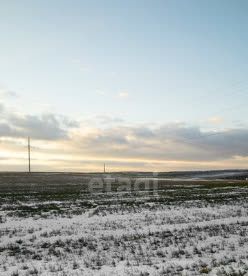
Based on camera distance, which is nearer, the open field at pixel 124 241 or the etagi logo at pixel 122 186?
the open field at pixel 124 241

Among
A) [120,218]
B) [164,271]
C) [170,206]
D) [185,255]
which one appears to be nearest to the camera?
[164,271]

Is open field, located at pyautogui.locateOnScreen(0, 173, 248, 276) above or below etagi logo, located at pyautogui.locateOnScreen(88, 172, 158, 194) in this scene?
above

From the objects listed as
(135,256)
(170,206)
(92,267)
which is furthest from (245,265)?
(170,206)

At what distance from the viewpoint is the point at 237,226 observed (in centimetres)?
2175

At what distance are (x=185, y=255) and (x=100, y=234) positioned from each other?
6393 millimetres

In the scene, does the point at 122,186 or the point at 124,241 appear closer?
the point at 124,241

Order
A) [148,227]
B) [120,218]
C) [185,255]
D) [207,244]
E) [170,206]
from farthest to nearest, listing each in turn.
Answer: [170,206]
[120,218]
[148,227]
[207,244]
[185,255]

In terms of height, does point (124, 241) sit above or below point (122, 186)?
above

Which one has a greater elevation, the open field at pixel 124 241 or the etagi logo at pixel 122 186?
the open field at pixel 124 241

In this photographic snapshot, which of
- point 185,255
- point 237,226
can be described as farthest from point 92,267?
point 237,226

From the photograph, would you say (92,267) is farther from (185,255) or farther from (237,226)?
(237,226)

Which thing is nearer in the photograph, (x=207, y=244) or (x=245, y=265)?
(x=245, y=265)

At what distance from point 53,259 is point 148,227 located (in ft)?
26.2

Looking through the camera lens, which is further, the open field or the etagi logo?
the etagi logo
